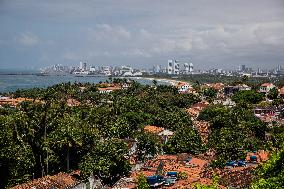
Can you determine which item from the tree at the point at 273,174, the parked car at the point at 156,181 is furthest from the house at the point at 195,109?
the tree at the point at 273,174

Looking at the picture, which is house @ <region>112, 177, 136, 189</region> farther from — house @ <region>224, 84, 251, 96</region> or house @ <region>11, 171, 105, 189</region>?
house @ <region>224, 84, 251, 96</region>

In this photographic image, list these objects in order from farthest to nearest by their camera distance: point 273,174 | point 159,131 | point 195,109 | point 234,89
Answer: point 234,89 → point 195,109 → point 159,131 → point 273,174

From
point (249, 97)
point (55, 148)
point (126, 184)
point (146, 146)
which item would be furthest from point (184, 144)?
point (249, 97)

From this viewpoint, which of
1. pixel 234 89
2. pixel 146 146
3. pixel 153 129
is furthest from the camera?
pixel 234 89

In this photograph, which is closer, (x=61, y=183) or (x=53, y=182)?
(x=53, y=182)

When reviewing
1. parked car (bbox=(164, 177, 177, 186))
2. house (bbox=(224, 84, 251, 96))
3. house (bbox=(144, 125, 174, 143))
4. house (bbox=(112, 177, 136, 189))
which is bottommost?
house (bbox=(144, 125, 174, 143))

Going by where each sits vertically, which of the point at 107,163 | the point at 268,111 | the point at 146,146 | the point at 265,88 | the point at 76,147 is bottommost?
the point at 268,111

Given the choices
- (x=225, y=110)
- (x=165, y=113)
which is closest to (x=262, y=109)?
(x=225, y=110)

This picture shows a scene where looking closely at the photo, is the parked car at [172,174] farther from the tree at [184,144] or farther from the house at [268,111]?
the house at [268,111]

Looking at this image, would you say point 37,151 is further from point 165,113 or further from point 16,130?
point 165,113

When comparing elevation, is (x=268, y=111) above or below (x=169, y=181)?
below

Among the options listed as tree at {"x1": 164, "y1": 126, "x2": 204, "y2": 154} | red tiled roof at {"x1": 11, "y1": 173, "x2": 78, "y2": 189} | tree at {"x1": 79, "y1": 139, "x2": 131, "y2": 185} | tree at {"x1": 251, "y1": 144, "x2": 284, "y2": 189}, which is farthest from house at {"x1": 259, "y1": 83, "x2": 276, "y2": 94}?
tree at {"x1": 251, "y1": 144, "x2": 284, "y2": 189}

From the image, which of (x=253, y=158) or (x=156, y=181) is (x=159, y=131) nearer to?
(x=253, y=158)
